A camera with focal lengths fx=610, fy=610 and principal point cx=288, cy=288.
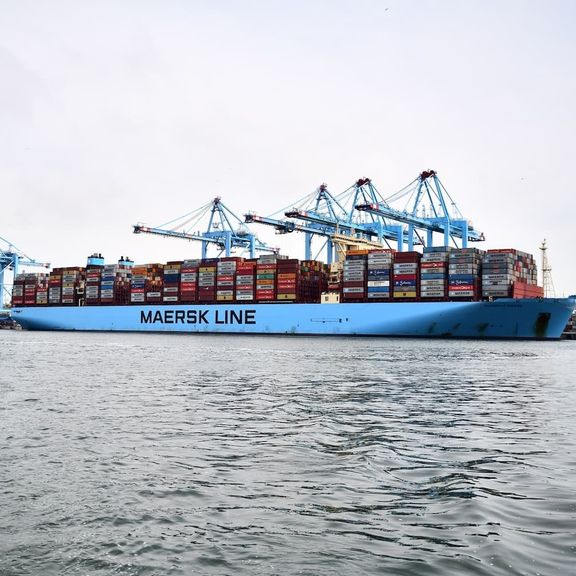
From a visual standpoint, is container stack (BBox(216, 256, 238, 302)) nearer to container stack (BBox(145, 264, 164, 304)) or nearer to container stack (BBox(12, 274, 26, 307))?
container stack (BBox(145, 264, 164, 304))

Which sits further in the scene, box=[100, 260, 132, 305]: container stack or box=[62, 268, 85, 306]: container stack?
box=[62, 268, 85, 306]: container stack

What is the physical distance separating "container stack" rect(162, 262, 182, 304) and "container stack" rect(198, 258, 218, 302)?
4.16 meters

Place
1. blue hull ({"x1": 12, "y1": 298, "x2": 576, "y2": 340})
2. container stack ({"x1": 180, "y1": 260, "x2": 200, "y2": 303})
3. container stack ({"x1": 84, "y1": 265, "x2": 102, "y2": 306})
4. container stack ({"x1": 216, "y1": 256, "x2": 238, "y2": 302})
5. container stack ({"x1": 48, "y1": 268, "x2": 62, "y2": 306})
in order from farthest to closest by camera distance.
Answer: container stack ({"x1": 48, "y1": 268, "x2": 62, "y2": 306}) → container stack ({"x1": 84, "y1": 265, "x2": 102, "y2": 306}) → container stack ({"x1": 180, "y1": 260, "x2": 200, "y2": 303}) → container stack ({"x1": 216, "y1": 256, "x2": 238, "y2": 302}) → blue hull ({"x1": 12, "y1": 298, "x2": 576, "y2": 340})

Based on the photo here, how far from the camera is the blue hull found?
71600 mm

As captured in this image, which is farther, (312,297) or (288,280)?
(312,297)

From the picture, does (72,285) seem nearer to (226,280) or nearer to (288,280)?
(226,280)

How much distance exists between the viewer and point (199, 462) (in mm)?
10617

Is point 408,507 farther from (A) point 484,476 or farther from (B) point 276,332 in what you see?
(B) point 276,332

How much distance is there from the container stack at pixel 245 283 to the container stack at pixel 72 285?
103 feet

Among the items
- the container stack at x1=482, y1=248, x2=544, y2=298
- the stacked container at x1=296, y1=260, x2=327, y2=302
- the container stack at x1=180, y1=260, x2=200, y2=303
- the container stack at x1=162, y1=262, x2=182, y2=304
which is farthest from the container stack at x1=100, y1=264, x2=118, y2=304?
the container stack at x1=482, y1=248, x2=544, y2=298

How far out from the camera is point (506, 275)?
70125 millimetres

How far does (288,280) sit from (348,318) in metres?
10.1

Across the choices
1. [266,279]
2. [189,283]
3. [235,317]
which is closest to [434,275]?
[266,279]

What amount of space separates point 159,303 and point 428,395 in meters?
78.4
